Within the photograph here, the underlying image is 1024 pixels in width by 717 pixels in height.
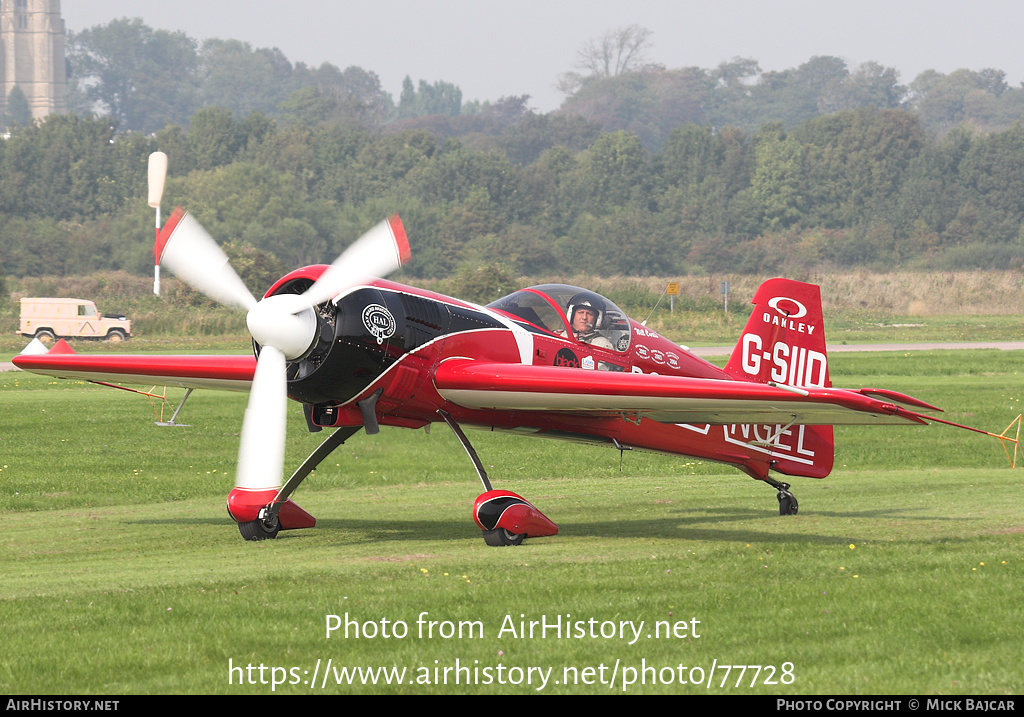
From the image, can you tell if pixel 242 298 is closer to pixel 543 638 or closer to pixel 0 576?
pixel 0 576

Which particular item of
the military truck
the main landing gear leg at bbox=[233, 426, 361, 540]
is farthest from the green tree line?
the main landing gear leg at bbox=[233, 426, 361, 540]

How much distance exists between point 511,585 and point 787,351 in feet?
22.3

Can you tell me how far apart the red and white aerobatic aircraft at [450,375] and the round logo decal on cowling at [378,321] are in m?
0.01

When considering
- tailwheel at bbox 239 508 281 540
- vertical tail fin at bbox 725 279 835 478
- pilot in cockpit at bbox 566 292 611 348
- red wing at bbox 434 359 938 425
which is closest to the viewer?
red wing at bbox 434 359 938 425

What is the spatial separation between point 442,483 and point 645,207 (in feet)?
347

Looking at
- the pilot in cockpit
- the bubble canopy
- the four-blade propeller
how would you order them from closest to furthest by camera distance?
the four-blade propeller, the bubble canopy, the pilot in cockpit

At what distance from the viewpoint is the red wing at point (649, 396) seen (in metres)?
10.6

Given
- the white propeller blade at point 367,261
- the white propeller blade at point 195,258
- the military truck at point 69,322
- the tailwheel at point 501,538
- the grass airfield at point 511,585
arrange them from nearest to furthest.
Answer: the grass airfield at point 511,585
the white propeller blade at point 367,261
the white propeller blade at point 195,258
the tailwheel at point 501,538
the military truck at point 69,322

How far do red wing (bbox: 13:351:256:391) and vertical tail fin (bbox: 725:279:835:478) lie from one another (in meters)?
6.18

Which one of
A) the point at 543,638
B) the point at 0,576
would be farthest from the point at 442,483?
the point at 543,638

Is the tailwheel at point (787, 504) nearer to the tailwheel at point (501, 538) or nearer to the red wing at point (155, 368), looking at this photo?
the tailwheel at point (501, 538)

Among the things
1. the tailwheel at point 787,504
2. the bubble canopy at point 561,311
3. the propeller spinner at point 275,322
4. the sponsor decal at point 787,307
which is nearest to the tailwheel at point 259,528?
the propeller spinner at point 275,322

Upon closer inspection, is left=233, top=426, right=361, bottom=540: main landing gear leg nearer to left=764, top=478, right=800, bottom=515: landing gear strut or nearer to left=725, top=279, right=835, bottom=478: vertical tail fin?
left=725, top=279, right=835, bottom=478: vertical tail fin

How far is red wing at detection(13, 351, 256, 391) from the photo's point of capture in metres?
13.6
